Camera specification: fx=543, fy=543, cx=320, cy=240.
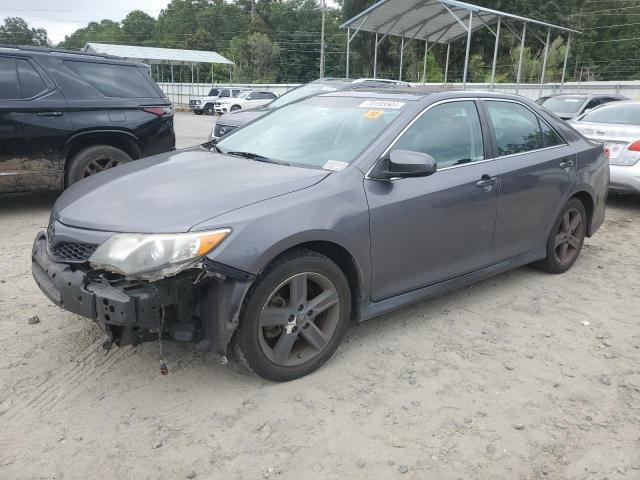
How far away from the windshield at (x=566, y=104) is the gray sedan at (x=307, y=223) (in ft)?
29.8

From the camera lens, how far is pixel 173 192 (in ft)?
9.87

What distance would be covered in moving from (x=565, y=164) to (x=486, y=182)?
118 centimetres

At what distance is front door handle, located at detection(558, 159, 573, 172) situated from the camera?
14.9 ft

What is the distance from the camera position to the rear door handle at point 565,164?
454cm

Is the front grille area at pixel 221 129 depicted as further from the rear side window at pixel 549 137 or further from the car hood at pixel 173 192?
the rear side window at pixel 549 137

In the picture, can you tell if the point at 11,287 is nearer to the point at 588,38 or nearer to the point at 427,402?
the point at 427,402

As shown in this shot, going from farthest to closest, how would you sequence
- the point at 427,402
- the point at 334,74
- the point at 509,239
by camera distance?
the point at 334,74, the point at 509,239, the point at 427,402

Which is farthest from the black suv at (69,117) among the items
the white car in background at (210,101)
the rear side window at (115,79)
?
the white car in background at (210,101)

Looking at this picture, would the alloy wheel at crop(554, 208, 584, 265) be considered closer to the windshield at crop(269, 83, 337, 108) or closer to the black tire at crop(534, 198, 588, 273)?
the black tire at crop(534, 198, 588, 273)

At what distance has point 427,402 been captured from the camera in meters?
2.92

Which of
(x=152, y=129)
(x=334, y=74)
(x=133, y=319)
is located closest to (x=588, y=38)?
(x=334, y=74)

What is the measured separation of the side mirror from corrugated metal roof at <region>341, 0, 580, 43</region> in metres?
16.9

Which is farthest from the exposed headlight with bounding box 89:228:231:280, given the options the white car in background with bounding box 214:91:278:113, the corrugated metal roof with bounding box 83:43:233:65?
the corrugated metal roof with bounding box 83:43:233:65

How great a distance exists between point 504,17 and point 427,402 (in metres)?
19.3
